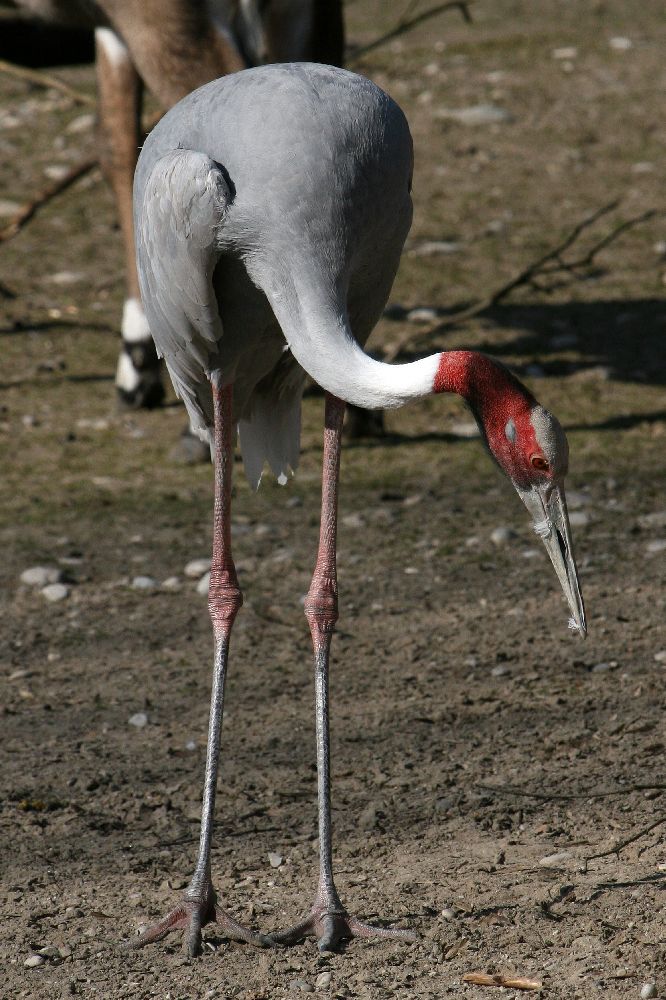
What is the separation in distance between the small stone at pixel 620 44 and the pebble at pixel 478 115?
72.2 inches

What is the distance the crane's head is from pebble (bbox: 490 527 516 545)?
2530mm

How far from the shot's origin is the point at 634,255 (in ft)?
29.5

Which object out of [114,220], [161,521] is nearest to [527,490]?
[161,521]

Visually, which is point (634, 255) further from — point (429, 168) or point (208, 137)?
point (208, 137)

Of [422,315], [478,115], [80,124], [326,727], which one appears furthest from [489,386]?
[80,124]

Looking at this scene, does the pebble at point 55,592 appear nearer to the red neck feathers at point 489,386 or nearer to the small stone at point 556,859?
the small stone at point 556,859

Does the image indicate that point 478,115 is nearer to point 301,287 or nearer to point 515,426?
point 301,287

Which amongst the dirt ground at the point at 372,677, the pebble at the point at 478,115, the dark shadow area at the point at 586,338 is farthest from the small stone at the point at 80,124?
the dark shadow area at the point at 586,338

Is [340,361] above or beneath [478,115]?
above

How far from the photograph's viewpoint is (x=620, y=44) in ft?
41.8

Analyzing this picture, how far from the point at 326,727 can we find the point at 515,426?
1.04 m

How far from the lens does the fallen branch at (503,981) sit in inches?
123

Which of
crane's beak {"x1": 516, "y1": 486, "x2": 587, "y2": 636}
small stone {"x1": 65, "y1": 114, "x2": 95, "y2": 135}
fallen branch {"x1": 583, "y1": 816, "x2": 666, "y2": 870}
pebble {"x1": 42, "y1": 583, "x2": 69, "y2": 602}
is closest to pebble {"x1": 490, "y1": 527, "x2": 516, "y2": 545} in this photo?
pebble {"x1": 42, "y1": 583, "x2": 69, "y2": 602}

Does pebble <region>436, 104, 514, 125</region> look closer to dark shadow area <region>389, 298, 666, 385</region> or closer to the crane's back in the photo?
dark shadow area <region>389, 298, 666, 385</region>
